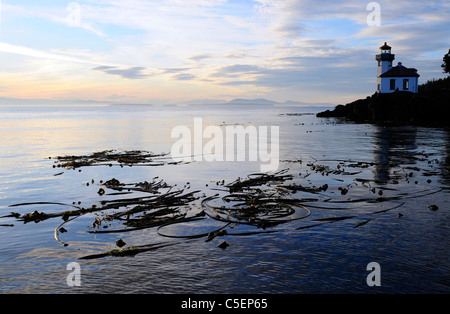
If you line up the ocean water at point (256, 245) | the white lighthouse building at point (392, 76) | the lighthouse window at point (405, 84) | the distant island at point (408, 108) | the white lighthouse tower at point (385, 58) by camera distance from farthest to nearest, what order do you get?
the white lighthouse tower at point (385, 58), the lighthouse window at point (405, 84), the white lighthouse building at point (392, 76), the distant island at point (408, 108), the ocean water at point (256, 245)

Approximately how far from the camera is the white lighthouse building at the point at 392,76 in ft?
305

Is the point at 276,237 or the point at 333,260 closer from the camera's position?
the point at 333,260

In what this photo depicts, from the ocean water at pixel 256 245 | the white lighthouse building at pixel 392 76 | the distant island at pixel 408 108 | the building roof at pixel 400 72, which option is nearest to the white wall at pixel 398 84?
the white lighthouse building at pixel 392 76

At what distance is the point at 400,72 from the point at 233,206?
9645 centimetres

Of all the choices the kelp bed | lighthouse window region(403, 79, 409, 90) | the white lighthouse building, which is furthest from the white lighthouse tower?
the kelp bed

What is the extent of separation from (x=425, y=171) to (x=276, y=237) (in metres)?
16.0

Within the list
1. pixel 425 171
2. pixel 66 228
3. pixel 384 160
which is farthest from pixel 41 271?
pixel 384 160

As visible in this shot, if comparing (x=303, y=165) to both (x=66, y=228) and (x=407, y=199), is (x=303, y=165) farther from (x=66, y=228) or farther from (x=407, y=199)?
(x=66, y=228)

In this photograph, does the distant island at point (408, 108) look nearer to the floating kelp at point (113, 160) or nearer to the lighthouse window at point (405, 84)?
the lighthouse window at point (405, 84)

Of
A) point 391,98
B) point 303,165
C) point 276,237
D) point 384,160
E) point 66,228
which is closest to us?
point 276,237

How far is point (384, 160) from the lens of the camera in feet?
89.4

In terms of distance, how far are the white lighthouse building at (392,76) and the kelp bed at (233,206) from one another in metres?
84.0

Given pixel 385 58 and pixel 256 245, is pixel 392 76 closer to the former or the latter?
pixel 385 58

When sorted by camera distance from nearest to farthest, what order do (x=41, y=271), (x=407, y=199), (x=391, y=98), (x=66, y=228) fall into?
(x=41, y=271)
(x=66, y=228)
(x=407, y=199)
(x=391, y=98)
